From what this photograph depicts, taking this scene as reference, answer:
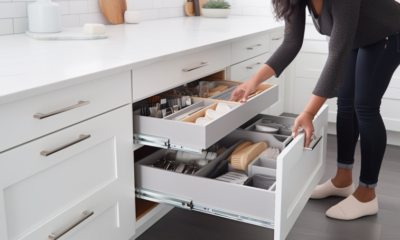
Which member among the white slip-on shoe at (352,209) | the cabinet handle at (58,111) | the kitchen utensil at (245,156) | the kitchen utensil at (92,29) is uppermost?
the kitchen utensil at (92,29)

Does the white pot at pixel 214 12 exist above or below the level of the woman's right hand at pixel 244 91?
above

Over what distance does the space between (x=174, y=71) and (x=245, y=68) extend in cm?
81

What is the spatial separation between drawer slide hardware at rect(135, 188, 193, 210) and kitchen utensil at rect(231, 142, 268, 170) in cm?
31

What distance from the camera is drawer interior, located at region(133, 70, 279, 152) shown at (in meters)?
1.37

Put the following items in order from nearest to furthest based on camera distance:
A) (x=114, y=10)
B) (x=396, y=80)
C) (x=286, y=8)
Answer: (x=286, y=8), (x=114, y=10), (x=396, y=80)

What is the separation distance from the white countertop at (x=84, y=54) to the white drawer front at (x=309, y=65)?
1.07 metres

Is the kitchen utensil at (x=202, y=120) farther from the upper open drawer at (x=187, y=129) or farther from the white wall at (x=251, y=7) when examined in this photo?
the white wall at (x=251, y=7)

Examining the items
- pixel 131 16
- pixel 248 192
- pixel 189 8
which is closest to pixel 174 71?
pixel 248 192

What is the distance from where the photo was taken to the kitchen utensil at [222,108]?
62.9 inches

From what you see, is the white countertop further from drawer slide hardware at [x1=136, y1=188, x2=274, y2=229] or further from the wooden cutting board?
drawer slide hardware at [x1=136, y1=188, x2=274, y2=229]

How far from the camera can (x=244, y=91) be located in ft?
5.74

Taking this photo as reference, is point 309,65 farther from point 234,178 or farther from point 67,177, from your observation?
point 67,177

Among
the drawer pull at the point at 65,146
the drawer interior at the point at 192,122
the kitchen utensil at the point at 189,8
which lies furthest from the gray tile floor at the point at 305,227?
the kitchen utensil at the point at 189,8

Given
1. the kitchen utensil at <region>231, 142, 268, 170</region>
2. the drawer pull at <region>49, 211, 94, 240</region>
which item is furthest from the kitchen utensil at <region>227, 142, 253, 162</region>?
the drawer pull at <region>49, 211, 94, 240</region>
